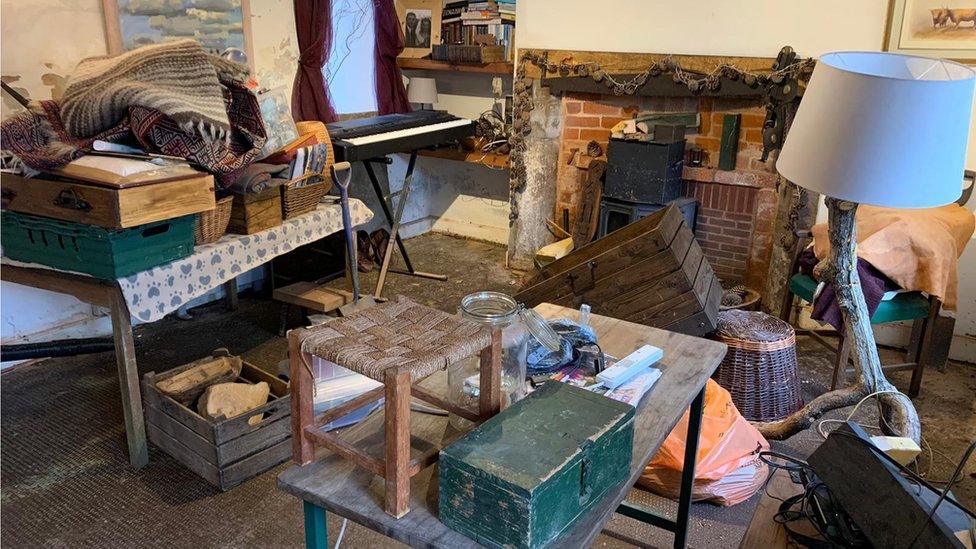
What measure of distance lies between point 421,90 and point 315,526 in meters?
4.35

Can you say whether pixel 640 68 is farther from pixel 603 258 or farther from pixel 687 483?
pixel 687 483

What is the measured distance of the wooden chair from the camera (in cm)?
301

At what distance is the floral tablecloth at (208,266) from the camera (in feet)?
7.82

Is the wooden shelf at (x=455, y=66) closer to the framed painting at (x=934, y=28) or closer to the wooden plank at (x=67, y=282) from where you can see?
the framed painting at (x=934, y=28)

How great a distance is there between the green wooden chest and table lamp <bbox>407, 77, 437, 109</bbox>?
4.26 metres

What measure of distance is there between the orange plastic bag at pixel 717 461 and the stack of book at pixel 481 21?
10.4 ft

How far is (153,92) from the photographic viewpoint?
7.89ft

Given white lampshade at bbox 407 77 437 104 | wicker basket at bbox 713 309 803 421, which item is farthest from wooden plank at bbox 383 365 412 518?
white lampshade at bbox 407 77 437 104

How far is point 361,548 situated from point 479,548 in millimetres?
1284

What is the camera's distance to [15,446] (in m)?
2.69

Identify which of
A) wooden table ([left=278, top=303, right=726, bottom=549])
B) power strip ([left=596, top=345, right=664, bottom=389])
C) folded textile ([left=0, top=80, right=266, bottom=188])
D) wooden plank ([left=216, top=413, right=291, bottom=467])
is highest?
folded textile ([left=0, top=80, right=266, bottom=188])

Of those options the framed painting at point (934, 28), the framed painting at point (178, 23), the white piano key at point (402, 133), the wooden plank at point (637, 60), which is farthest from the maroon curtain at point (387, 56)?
the framed painting at point (934, 28)

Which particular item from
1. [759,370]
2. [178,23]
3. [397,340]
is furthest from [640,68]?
[397,340]

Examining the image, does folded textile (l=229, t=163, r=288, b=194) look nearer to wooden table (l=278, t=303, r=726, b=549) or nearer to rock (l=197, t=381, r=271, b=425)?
rock (l=197, t=381, r=271, b=425)
